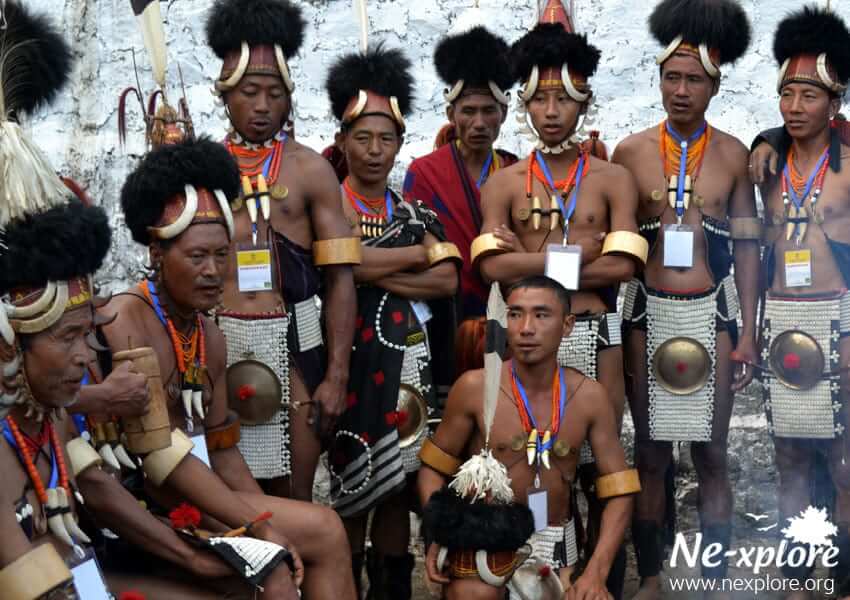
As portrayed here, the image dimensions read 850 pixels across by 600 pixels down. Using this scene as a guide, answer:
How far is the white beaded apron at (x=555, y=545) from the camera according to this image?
5586 mm

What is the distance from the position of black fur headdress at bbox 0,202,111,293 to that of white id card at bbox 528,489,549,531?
6.78 feet

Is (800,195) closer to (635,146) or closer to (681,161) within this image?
(681,161)

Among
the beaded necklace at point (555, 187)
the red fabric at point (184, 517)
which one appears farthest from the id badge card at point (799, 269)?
the red fabric at point (184, 517)

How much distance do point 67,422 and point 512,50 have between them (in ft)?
9.55

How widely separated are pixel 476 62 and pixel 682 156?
1061 millimetres

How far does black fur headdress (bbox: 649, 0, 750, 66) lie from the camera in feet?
21.3

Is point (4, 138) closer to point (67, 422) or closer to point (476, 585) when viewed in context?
point (67, 422)

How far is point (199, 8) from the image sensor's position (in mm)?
8344

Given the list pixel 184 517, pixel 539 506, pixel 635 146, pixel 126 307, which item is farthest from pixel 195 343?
pixel 635 146

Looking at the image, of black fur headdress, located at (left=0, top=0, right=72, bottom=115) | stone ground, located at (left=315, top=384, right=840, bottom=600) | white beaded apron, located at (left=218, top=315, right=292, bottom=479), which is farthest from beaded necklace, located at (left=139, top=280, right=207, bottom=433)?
stone ground, located at (left=315, top=384, right=840, bottom=600)

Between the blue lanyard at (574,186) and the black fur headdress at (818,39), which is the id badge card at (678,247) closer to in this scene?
the blue lanyard at (574,186)

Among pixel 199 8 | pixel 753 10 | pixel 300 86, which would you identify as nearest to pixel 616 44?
pixel 753 10

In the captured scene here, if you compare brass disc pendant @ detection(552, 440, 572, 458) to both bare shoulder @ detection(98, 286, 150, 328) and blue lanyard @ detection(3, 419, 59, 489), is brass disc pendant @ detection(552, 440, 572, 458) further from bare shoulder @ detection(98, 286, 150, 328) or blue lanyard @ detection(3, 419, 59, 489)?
blue lanyard @ detection(3, 419, 59, 489)

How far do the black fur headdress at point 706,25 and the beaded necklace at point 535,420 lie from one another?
171 centimetres
